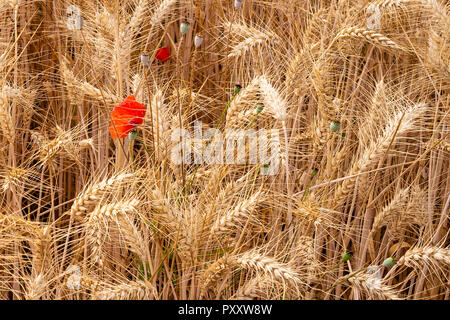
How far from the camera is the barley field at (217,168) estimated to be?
1.04 metres

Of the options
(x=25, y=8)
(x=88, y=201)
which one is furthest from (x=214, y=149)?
(x=25, y=8)

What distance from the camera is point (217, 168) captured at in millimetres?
1077

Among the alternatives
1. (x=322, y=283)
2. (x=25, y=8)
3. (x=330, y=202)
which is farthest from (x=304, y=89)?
(x=25, y=8)

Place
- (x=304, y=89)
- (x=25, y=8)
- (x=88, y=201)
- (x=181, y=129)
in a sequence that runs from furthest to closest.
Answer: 1. (x=25, y=8)
2. (x=304, y=89)
3. (x=181, y=129)
4. (x=88, y=201)

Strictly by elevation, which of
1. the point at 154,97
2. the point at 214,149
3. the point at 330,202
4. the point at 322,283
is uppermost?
the point at 154,97

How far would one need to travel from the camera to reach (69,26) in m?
1.44

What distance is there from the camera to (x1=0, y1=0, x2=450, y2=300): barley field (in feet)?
3.42

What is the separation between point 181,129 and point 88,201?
0.83 ft

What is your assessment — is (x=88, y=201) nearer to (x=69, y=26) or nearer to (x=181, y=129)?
(x=181, y=129)

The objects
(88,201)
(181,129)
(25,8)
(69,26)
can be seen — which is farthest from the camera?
(25,8)

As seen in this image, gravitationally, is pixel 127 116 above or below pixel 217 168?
above

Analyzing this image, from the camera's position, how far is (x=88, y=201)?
3.35 feet
